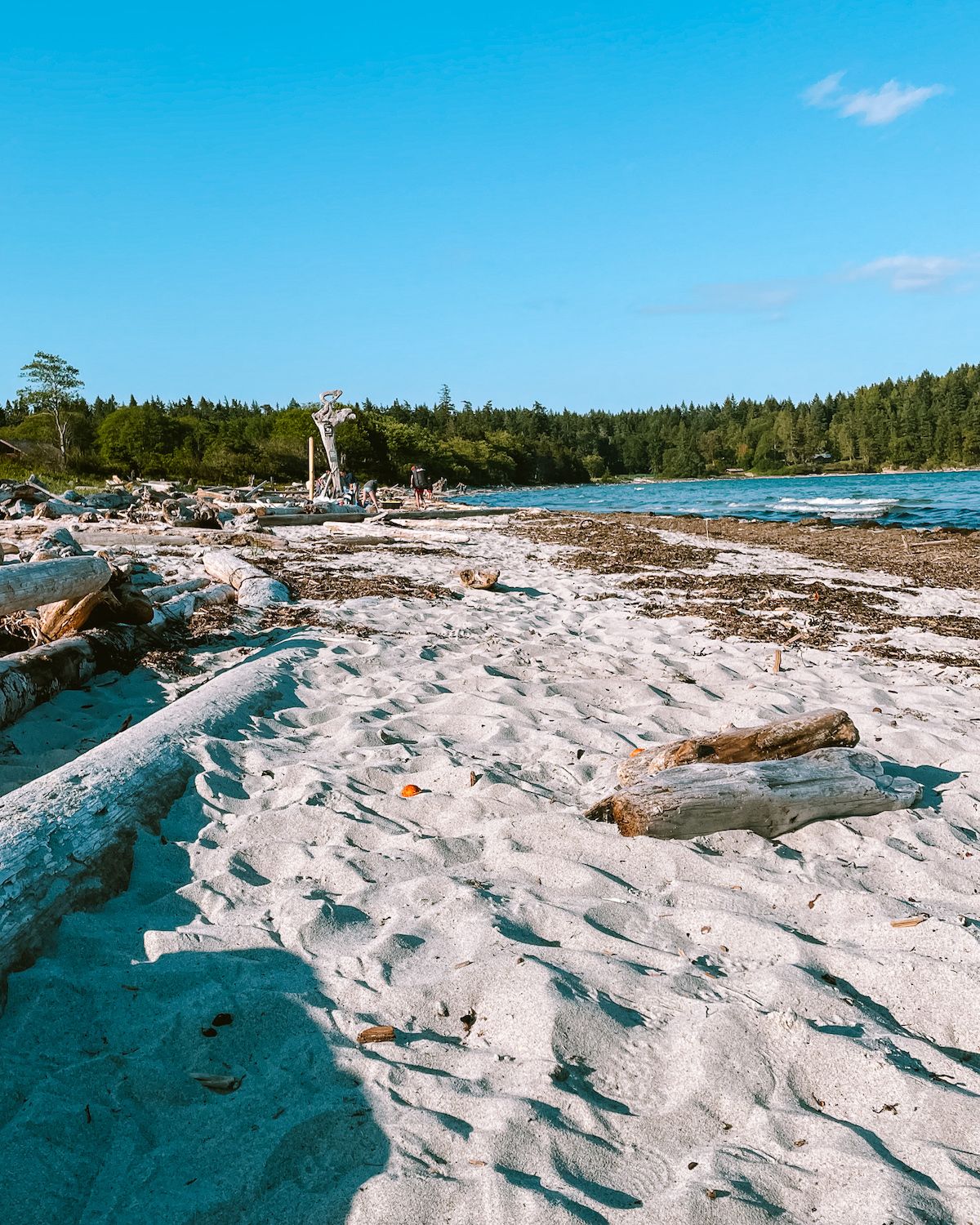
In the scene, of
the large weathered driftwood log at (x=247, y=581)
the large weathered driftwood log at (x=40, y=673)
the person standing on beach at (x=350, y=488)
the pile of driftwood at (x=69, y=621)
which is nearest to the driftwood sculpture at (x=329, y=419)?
the person standing on beach at (x=350, y=488)

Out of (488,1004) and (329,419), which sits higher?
(329,419)

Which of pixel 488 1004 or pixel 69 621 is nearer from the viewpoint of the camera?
pixel 488 1004

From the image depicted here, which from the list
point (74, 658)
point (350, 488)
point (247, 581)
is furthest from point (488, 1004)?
point (350, 488)

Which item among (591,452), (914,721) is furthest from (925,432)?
(914,721)

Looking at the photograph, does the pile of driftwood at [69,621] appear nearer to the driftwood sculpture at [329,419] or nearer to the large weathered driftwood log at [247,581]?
the large weathered driftwood log at [247,581]

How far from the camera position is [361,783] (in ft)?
12.7

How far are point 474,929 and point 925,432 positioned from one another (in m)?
125

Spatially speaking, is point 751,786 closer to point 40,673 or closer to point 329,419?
point 40,673

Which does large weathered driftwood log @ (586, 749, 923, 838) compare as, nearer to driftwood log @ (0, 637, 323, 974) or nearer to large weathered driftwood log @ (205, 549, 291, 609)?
driftwood log @ (0, 637, 323, 974)

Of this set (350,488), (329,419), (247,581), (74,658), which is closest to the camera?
(74,658)

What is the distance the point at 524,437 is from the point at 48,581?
119 metres

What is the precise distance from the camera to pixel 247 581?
9508mm

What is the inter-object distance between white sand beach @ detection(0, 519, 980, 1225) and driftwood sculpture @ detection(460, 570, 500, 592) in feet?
18.5

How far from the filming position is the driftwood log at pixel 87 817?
101 inches
